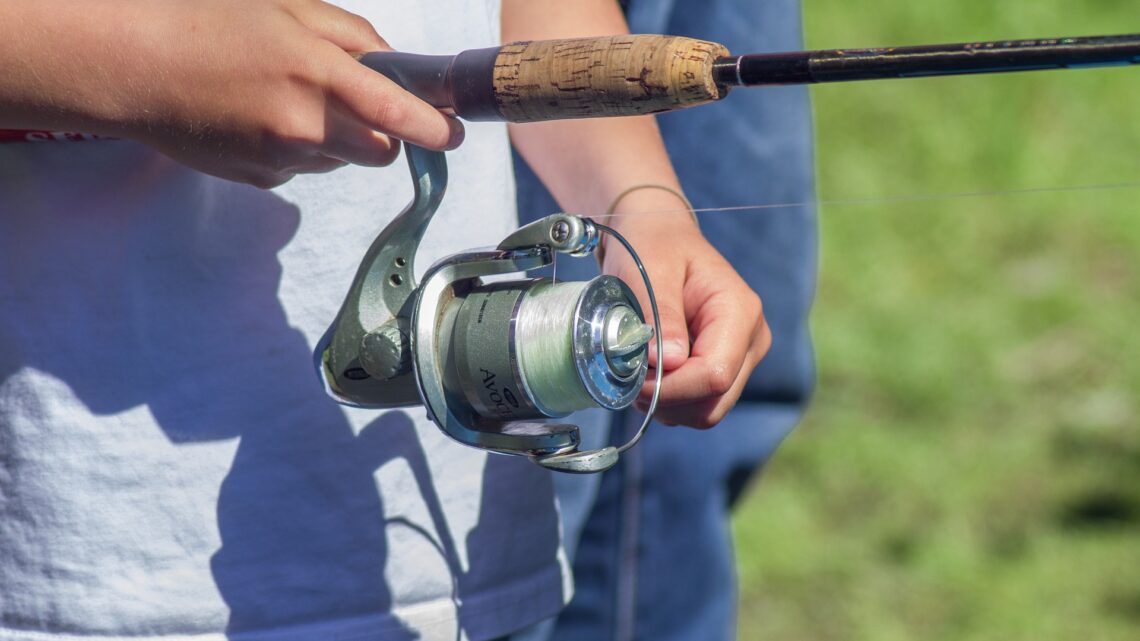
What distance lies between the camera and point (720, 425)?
160 centimetres

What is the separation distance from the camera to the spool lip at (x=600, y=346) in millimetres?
696

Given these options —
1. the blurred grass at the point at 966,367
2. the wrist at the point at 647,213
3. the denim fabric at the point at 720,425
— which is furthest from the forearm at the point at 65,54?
the blurred grass at the point at 966,367

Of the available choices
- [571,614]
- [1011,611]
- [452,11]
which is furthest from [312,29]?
[1011,611]

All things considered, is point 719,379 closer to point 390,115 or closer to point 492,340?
point 492,340

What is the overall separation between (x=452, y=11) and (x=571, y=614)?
81cm

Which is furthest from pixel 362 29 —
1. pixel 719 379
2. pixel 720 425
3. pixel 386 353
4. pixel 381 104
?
pixel 720 425

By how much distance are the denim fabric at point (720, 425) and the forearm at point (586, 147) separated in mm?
497

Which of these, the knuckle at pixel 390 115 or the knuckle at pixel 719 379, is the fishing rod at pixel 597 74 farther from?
the knuckle at pixel 719 379

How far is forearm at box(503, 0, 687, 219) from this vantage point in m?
0.88

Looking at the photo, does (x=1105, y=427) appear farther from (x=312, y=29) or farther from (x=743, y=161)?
(x=312, y=29)

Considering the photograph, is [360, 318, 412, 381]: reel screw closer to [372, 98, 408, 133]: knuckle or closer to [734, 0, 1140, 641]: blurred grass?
[372, 98, 408, 133]: knuckle

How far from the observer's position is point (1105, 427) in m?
2.24

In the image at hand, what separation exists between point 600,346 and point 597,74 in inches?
5.5

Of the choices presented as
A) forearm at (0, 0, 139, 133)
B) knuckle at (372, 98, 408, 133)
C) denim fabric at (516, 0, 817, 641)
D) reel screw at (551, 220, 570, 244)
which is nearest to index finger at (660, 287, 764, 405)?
reel screw at (551, 220, 570, 244)
